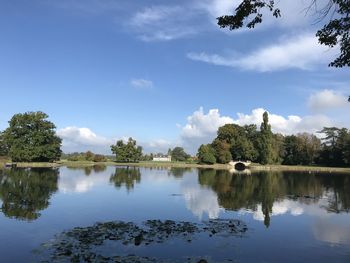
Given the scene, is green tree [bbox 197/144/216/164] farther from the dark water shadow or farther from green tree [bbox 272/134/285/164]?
the dark water shadow

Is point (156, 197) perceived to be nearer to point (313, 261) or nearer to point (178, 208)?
point (178, 208)

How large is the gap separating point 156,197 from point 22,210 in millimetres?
16596

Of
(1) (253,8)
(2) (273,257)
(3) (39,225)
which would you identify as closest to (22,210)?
(3) (39,225)

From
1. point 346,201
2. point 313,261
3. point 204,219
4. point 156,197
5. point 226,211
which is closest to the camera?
point 313,261

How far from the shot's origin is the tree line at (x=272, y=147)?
139 metres

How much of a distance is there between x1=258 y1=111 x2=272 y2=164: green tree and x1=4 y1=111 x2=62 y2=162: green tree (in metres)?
71.4

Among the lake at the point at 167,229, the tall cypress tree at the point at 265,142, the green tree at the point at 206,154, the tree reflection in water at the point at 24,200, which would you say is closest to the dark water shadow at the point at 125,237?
the lake at the point at 167,229

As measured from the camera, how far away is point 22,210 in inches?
1236

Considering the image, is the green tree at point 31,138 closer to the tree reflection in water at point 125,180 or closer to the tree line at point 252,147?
the tree line at point 252,147

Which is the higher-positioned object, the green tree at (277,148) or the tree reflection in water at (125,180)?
the green tree at (277,148)

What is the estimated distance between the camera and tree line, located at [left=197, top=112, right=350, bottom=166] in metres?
139

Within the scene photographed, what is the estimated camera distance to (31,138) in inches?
4395

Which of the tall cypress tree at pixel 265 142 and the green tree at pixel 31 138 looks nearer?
the green tree at pixel 31 138

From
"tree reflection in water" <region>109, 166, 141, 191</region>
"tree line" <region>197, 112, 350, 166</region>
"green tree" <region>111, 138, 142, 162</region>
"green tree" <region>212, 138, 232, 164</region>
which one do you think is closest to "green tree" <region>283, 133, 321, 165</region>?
"tree line" <region>197, 112, 350, 166</region>
